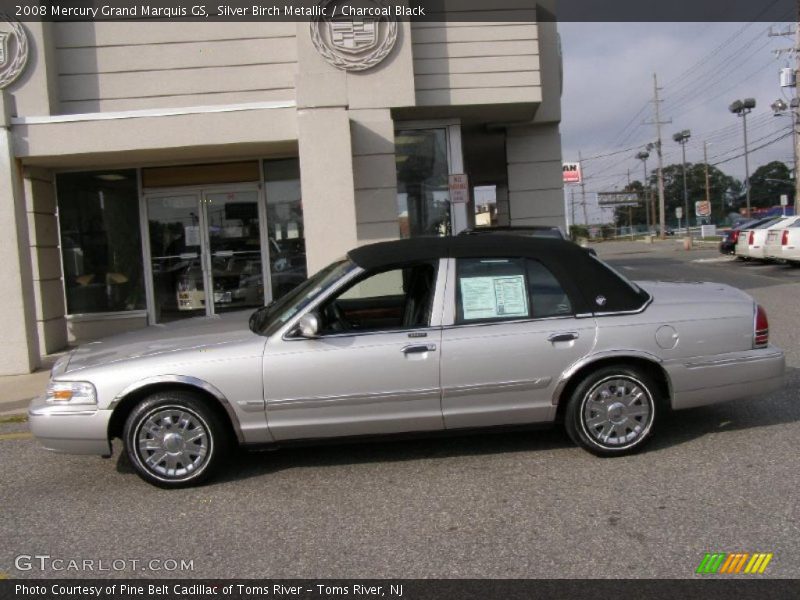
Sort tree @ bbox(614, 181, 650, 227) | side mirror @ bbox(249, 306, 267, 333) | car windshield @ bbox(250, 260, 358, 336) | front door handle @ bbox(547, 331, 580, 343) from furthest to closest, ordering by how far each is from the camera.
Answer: tree @ bbox(614, 181, 650, 227), side mirror @ bbox(249, 306, 267, 333), car windshield @ bbox(250, 260, 358, 336), front door handle @ bbox(547, 331, 580, 343)

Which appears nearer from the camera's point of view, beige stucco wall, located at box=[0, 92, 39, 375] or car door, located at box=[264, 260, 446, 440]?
car door, located at box=[264, 260, 446, 440]

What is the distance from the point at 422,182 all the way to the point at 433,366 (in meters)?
7.97

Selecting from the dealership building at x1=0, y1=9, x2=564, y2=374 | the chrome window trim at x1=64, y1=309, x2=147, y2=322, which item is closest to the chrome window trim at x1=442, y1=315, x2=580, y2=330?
the dealership building at x1=0, y1=9, x2=564, y2=374

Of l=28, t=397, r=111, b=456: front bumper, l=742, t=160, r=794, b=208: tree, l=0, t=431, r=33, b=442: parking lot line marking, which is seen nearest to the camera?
l=28, t=397, r=111, b=456: front bumper

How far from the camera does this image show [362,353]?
4746 mm

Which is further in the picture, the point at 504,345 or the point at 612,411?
the point at 612,411

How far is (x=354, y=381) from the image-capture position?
473cm

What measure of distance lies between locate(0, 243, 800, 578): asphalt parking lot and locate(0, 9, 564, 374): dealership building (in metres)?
4.97

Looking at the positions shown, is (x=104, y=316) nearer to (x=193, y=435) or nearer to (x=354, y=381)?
(x=193, y=435)

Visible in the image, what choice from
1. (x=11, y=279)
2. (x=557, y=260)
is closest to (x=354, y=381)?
(x=557, y=260)

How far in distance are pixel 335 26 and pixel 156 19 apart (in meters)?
2.72

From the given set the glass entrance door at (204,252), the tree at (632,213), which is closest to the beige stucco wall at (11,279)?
the glass entrance door at (204,252)

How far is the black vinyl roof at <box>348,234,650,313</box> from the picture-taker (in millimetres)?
5027

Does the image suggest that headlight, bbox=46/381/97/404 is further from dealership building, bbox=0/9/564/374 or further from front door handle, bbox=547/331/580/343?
dealership building, bbox=0/9/564/374
